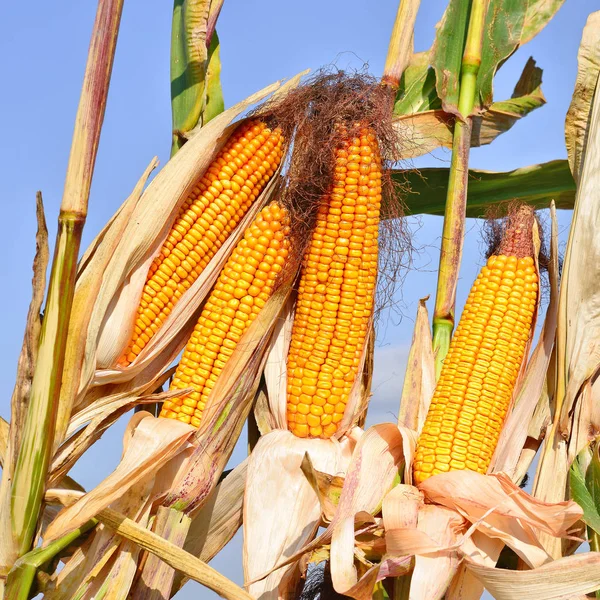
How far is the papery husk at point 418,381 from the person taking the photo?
229 centimetres

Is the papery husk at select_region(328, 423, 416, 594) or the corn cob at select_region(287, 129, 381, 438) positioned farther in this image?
the corn cob at select_region(287, 129, 381, 438)

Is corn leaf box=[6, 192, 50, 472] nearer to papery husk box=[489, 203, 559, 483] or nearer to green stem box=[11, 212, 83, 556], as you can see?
green stem box=[11, 212, 83, 556]

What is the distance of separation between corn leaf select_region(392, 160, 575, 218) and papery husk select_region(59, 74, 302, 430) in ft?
2.56

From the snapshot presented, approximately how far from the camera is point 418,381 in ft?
7.61

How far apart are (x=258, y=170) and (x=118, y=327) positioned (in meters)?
0.65

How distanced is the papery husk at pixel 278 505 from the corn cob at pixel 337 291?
8 centimetres

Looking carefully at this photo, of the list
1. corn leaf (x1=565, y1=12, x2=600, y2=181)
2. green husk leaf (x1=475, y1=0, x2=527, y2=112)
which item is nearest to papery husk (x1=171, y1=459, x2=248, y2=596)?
corn leaf (x1=565, y1=12, x2=600, y2=181)

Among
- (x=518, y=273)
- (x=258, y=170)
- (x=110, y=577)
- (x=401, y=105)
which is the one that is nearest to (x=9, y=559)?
(x=110, y=577)

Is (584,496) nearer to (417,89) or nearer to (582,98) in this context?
(582,98)

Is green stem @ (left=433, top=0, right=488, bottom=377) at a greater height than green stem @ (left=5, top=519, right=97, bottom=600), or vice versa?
green stem @ (left=433, top=0, right=488, bottom=377)

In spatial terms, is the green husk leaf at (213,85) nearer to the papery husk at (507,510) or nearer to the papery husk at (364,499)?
the papery husk at (364,499)

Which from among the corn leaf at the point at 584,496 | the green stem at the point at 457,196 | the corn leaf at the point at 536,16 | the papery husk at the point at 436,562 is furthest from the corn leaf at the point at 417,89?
the papery husk at the point at 436,562

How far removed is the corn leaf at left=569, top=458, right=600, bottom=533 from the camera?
81.7 inches

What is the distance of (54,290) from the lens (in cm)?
181
